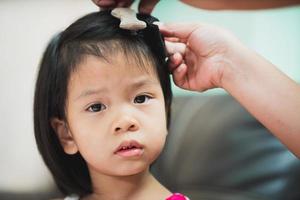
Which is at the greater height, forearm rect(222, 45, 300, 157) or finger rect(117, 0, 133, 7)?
finger rect(117, 0, 133, 7)

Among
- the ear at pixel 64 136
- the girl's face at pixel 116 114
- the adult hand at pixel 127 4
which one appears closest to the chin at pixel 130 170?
the girl's face at pixel 116 114

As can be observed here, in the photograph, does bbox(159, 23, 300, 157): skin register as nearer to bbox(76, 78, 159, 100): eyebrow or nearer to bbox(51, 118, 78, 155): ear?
bbox(76, 78, 159, 100): eyebrow

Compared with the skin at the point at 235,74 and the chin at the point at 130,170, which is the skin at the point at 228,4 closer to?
the skin at the point at 235,74

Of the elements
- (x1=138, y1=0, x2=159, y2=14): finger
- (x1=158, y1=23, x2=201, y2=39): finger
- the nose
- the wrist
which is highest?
(x1=138, y1=0, x2=159, y2=14): finger

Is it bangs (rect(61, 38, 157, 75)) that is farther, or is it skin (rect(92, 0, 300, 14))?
skin (rect(92, 0, 300, 14))

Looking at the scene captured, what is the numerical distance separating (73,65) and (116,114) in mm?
129

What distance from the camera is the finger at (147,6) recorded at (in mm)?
941

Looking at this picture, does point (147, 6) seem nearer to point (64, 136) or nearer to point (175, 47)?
point (175, 47)

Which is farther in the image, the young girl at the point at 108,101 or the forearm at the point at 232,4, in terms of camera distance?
the forearm at the point at 232,4

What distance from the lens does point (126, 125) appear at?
2.71 ft

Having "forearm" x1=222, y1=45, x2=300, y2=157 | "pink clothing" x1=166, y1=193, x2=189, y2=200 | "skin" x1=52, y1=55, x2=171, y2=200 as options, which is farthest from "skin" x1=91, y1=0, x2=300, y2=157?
"pink clothing" x1=166, y1=193, x2=189, y2=200

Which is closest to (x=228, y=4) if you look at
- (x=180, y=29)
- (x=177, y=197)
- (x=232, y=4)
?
(x=232, y=4)

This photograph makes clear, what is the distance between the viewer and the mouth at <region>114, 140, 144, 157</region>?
833 mm

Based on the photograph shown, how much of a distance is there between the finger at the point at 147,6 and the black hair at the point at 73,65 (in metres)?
0.04
